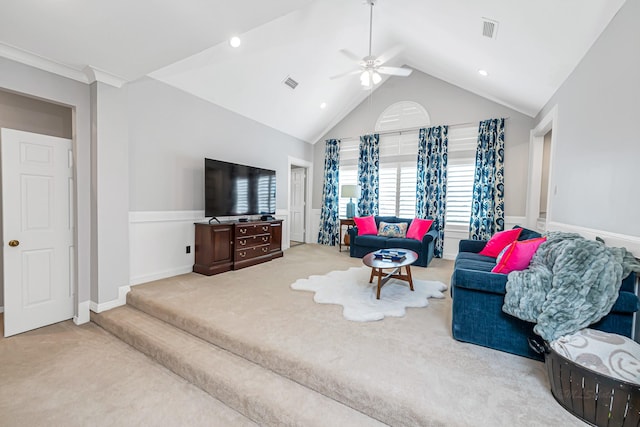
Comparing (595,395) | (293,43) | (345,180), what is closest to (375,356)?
(595,395)

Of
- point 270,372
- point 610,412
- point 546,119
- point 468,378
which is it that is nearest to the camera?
point 610,412

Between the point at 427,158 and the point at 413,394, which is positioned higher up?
the point at 427,158

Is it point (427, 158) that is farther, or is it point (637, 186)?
point (427, 158)

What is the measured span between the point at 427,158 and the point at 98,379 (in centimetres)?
584

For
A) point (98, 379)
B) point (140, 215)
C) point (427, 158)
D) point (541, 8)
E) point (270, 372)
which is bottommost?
point (98, 379)

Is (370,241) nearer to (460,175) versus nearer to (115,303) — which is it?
(460,175)

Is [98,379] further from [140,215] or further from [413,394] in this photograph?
[413,394]

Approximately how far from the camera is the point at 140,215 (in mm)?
3512

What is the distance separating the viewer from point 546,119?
3.90 metres

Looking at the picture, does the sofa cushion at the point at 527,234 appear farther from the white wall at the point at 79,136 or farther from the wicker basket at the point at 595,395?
the white wall at the point at 79,136

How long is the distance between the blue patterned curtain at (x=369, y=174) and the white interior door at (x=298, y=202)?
5.46ft

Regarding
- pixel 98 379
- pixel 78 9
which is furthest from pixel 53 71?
pixel 98 379

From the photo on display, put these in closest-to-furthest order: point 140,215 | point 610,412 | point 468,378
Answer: point 610,412
point 468,378
point 140,215

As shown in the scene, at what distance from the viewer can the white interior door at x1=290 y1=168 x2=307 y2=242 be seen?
7.24 metres
